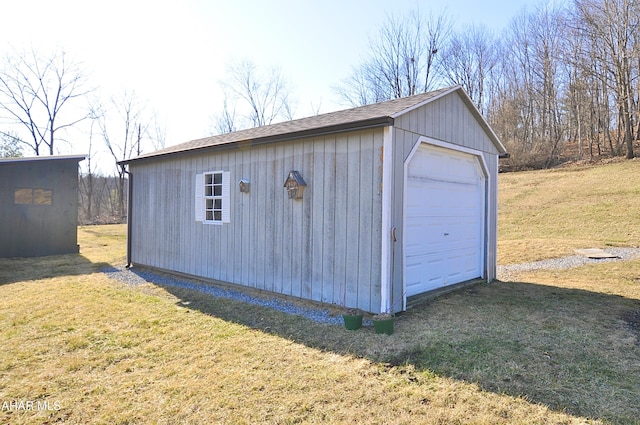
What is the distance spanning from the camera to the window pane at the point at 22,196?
34.8ft

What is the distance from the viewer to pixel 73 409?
2.62 m

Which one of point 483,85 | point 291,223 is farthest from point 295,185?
point 483,85

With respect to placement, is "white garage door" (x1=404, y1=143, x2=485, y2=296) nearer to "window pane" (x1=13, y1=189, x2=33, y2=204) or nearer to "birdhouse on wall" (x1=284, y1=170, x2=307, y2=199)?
"birdhouse on wall" (x1=284, y1=170, x2=307, y2=199)

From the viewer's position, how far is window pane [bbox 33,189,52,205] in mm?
10930

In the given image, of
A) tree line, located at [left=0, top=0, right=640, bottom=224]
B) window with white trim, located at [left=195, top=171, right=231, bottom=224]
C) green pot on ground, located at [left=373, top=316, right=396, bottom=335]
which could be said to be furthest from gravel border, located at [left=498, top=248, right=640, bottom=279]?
tree line, located at [left=0, top=0, right=640, bottom=224]

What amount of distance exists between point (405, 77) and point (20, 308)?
76.6 feet

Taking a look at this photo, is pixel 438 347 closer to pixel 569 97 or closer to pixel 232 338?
pixel 232 338

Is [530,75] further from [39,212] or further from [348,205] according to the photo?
[39,212]

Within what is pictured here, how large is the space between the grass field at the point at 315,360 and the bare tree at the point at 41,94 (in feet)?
67.6

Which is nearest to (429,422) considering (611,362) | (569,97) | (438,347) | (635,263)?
(438,347)

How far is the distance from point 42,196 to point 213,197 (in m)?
7.68

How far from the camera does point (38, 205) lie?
1097 centimetres

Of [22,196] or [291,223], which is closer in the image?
[291,223]

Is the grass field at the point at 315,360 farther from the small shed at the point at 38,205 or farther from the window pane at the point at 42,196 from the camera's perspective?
the window pane at the point at 42,196
